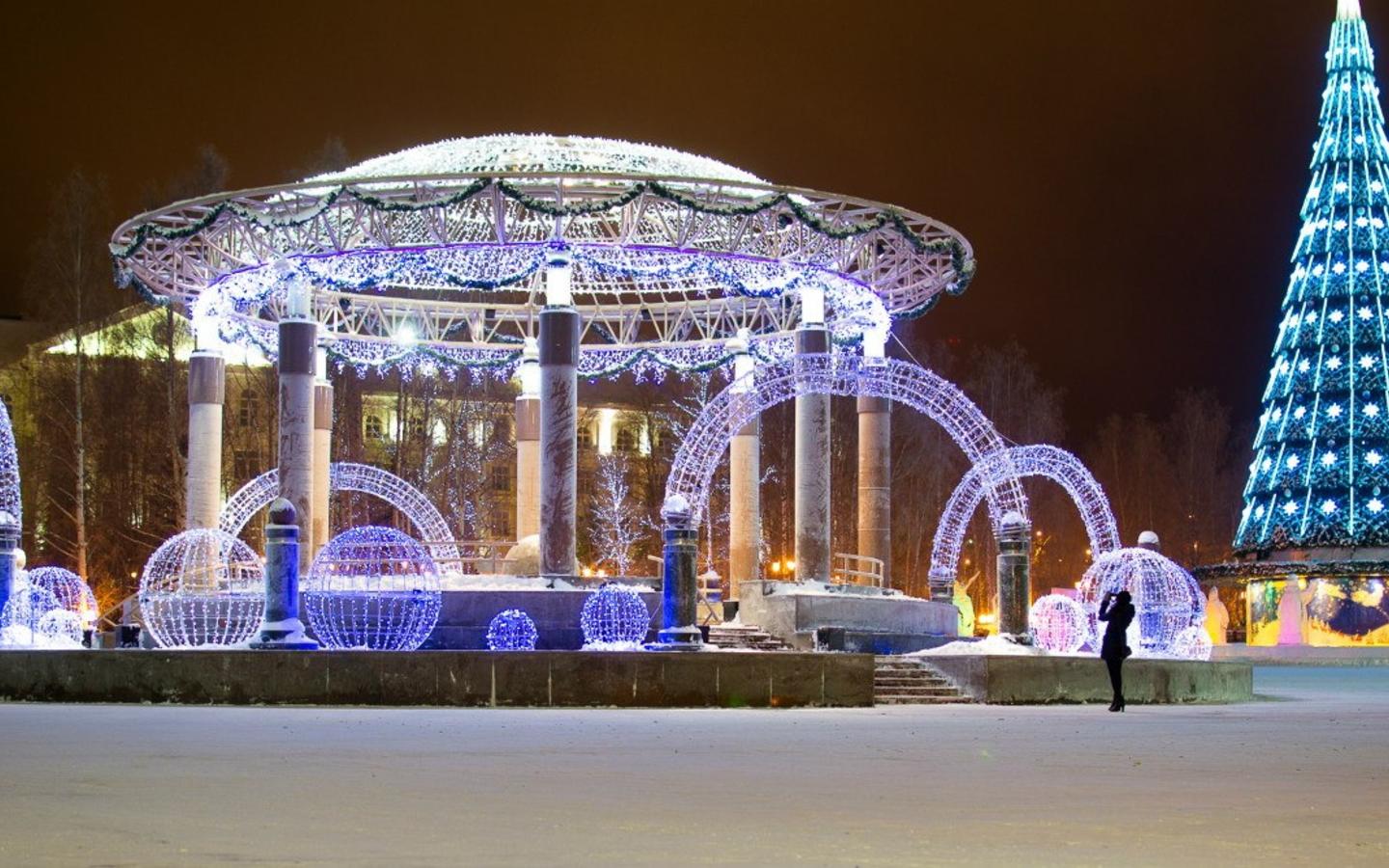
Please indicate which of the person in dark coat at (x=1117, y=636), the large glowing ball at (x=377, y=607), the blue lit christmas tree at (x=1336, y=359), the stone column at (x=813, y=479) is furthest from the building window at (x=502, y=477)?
the person in dark coat at (x=1117, y=636)

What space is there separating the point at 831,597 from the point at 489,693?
928cm

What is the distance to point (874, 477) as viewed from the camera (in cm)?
3700

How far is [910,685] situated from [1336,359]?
3416 centimetres

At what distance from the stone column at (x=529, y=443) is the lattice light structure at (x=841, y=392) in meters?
6.10

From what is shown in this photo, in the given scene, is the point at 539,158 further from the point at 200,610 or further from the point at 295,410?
the point at 200,610

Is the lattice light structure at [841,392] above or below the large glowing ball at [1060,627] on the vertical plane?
above

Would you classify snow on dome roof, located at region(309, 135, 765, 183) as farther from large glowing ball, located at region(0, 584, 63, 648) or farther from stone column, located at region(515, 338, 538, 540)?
large glowing ball, located at region(0, 584, 63, 648)

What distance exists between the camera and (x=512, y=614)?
28.2 meters

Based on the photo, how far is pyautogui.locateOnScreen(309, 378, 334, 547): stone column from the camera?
38.5 m

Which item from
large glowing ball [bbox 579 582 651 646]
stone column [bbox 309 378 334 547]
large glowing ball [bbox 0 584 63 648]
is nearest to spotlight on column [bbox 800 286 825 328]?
large glowing ball [bbox 579 582 651 646]

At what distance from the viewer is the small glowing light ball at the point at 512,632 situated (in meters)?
28.0

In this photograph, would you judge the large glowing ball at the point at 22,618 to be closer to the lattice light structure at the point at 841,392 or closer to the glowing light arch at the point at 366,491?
the glowing light arch at the point at 366,491

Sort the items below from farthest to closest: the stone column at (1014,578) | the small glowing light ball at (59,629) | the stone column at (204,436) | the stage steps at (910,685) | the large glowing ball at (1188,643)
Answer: the stone column at (204,436) < the large glowing ball at (1188,643) < the small glowing light ball at (59,629) < the stone column at (1014,578) < the stage steps at (910,685)

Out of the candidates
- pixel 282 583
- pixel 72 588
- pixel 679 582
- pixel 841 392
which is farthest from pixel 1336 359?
pixel 282 583
